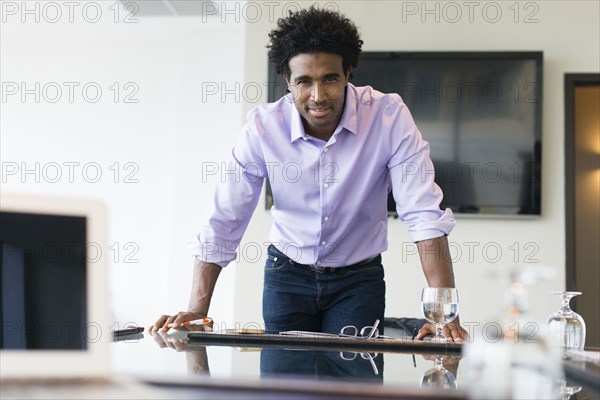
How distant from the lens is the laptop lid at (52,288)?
2.91 feet

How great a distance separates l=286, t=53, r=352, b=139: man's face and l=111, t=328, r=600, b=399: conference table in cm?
74

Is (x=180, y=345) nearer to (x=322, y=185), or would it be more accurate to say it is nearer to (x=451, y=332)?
(x=451, y=332)

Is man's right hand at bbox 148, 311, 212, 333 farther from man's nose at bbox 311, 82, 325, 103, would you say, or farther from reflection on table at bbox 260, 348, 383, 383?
man's nose at bbox 311, 82, 325, 103

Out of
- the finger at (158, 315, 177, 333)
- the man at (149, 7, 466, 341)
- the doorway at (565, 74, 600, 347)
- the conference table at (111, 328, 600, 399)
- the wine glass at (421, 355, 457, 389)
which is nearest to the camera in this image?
the conference table at (111, 328, 600, 399)

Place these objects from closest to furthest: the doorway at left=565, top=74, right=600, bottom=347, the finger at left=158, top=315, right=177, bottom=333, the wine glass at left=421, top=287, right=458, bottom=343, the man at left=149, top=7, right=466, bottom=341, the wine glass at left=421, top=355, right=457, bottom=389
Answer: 1. the wine glass at left=421, top=355, right=457, bottom=389
2. the wine glass at left=421, top=287, right=458, bottom=343
3. the finger at left=158, top=315, right=177, bottom=333
4. the man at left=149, top=7, right=466, bottom=341
5. the doorway at left=565, top=74, right=600, bottom=347

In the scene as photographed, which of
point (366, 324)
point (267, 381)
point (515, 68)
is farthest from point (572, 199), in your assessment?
point (267, 381)

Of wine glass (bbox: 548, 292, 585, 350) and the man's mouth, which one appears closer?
wine glass (bbox: 548, 292, 585, 350)

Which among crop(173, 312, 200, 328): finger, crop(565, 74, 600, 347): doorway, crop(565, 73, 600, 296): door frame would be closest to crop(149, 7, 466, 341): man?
crop(173, 312, 200, 328): finger

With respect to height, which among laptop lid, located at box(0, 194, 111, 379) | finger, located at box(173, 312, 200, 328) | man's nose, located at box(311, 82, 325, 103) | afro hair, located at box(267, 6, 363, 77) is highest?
afro hair, located at box(267, 6, 363, 77)

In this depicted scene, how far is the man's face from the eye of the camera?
2.22m

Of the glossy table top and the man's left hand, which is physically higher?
the glossy table top

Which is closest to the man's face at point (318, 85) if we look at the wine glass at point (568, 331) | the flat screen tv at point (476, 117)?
the wine glass at point (568, 331)

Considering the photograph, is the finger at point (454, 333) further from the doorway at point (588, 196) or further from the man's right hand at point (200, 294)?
the doorway at point (588, 196)

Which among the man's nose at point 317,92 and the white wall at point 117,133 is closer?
the man's nose at point 317,92
